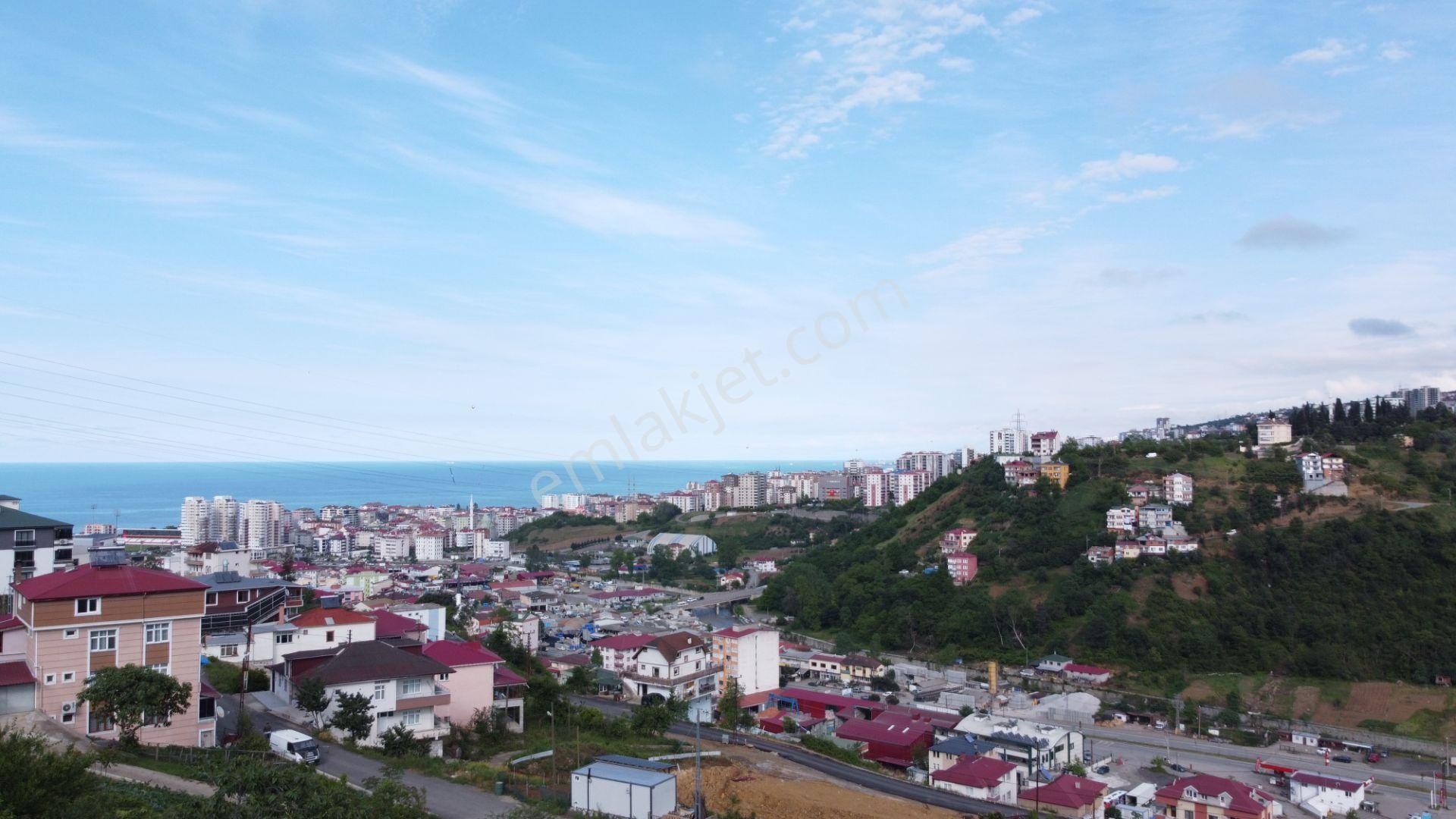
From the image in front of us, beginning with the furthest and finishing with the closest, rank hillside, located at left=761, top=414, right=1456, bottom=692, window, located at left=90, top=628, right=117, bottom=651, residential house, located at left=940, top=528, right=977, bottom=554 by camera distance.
A: 1. residential house, located at left=940, top=528, right=977, bottom=554
2. hillside, located at left=761, top=414, right=1456, bottom=692
3. window, located at left=90, top=628, right=117, bottom=651

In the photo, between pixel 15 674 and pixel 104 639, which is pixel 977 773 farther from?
pixel 15 674

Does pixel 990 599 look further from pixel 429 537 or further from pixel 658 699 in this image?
pixel 429 537

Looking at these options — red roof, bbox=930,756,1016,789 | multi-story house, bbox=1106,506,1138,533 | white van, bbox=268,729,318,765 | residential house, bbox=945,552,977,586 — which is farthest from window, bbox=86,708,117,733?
multi-story house, bbox=1106,506,1138,533

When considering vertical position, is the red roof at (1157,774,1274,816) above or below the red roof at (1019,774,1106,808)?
below

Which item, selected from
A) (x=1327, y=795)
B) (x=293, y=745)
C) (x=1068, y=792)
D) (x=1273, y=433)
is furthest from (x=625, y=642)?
(x=1273, y=433)

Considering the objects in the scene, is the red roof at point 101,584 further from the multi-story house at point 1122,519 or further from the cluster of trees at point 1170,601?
the multi-story house at point 1122,519

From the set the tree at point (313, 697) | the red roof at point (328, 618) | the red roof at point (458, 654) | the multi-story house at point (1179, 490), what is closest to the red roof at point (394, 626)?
the red roof at point (328, 618)

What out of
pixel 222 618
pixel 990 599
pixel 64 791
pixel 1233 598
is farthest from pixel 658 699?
pixel 1233 598

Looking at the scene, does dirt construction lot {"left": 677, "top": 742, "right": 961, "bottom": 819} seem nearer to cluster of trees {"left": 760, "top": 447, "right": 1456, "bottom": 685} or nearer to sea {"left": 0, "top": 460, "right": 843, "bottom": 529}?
cluster of trees {"left": 760, "top": 447, "right": 1456, "bottom": 685}
